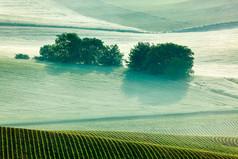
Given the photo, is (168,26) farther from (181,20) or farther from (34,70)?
(34,70)

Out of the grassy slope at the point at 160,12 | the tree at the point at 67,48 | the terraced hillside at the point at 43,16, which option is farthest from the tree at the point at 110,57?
the grassy slope at the point at 160,12

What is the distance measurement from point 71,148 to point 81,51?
24.3 m

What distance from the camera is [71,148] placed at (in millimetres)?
15250

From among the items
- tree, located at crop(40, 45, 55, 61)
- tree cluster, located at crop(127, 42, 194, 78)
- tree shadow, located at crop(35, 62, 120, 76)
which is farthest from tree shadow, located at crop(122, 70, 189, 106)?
tree, located at crop(40, 45, 55, 61)

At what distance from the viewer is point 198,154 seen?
15.5 m

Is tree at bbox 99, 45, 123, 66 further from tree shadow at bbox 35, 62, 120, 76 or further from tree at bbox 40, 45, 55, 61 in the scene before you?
tree at bbox 40, 45, 55, 61

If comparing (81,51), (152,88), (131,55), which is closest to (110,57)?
(131,55)

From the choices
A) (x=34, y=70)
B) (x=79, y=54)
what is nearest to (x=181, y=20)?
(x=79, y=54)

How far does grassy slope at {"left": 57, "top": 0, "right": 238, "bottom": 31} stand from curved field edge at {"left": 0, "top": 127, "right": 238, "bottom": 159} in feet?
172

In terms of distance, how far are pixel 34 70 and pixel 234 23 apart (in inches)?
1658

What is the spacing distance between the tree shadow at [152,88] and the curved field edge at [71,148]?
14.1 meters

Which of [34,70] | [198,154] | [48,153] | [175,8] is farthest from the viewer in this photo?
[175,8]

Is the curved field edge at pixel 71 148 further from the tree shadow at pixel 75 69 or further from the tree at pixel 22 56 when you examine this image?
the tree at pixel 22 56

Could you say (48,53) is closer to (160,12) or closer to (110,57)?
(110,57)
